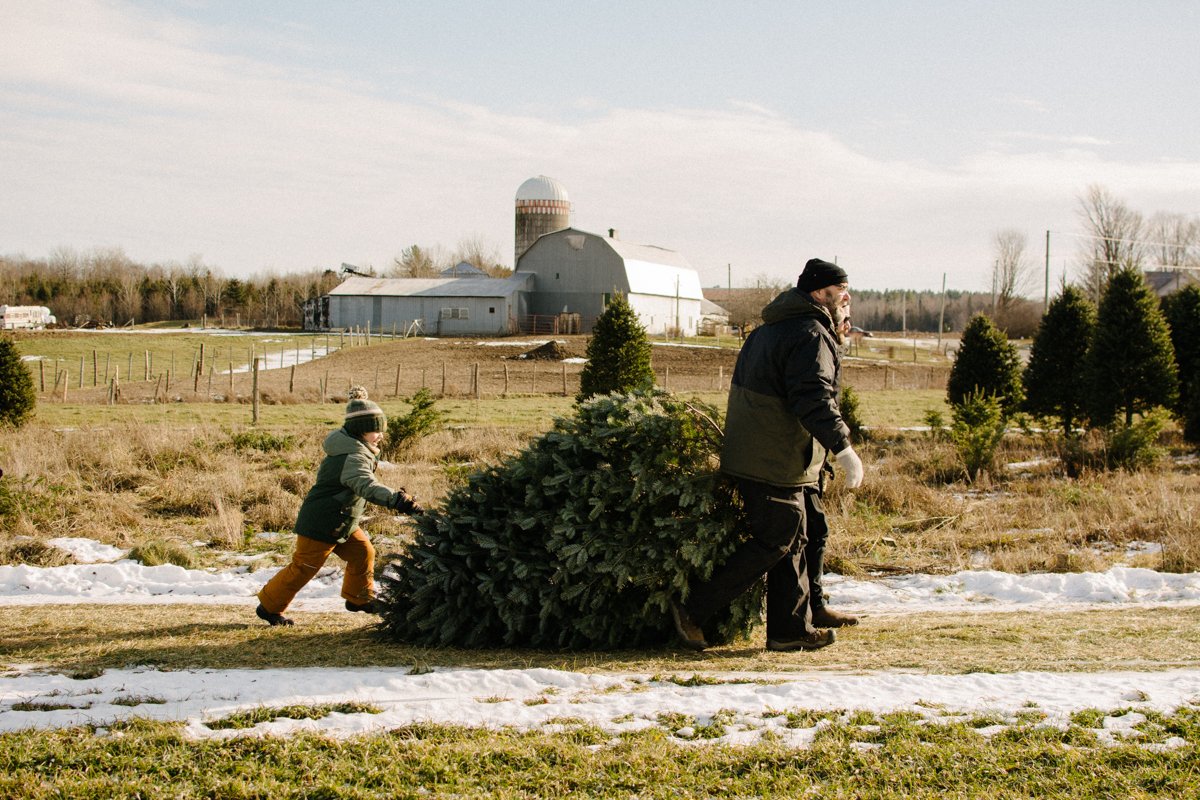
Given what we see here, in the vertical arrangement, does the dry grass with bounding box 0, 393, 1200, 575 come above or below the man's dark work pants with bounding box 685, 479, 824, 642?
below

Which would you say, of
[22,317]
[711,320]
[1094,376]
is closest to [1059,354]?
[1094,376]

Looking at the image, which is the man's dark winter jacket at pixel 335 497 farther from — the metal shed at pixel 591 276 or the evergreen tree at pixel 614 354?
the metal shed at pixel 591 276

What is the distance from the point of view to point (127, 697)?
15.8ft

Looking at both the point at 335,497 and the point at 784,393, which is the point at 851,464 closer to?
the point at 784,393

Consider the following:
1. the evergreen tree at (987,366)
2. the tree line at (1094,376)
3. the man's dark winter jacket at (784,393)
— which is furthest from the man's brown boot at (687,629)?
the evergreen tree at (987,366)

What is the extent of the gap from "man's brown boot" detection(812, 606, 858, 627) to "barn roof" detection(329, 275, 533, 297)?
2349 inches

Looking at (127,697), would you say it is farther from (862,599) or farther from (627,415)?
(862,599)

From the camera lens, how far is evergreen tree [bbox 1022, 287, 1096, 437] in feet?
76.7

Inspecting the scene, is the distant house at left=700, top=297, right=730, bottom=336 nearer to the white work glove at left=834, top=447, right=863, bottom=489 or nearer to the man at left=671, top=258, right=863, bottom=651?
the man at left=671, top=258, right=863, bottom=651

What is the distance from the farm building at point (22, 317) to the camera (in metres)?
67.6

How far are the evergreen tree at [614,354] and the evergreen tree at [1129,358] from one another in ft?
33.0

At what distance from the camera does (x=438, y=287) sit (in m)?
67.5

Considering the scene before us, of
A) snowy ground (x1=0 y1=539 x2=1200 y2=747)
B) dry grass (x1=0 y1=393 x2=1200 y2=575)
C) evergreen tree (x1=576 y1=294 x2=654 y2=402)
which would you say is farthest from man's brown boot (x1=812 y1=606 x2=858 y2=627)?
evergreen tree (x1=576 y1=294 x2=654 y2=402)

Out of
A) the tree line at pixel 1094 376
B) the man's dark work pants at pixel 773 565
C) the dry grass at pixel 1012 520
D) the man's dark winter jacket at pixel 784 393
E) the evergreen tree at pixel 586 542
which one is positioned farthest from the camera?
the tree line at pixel 1094 376
